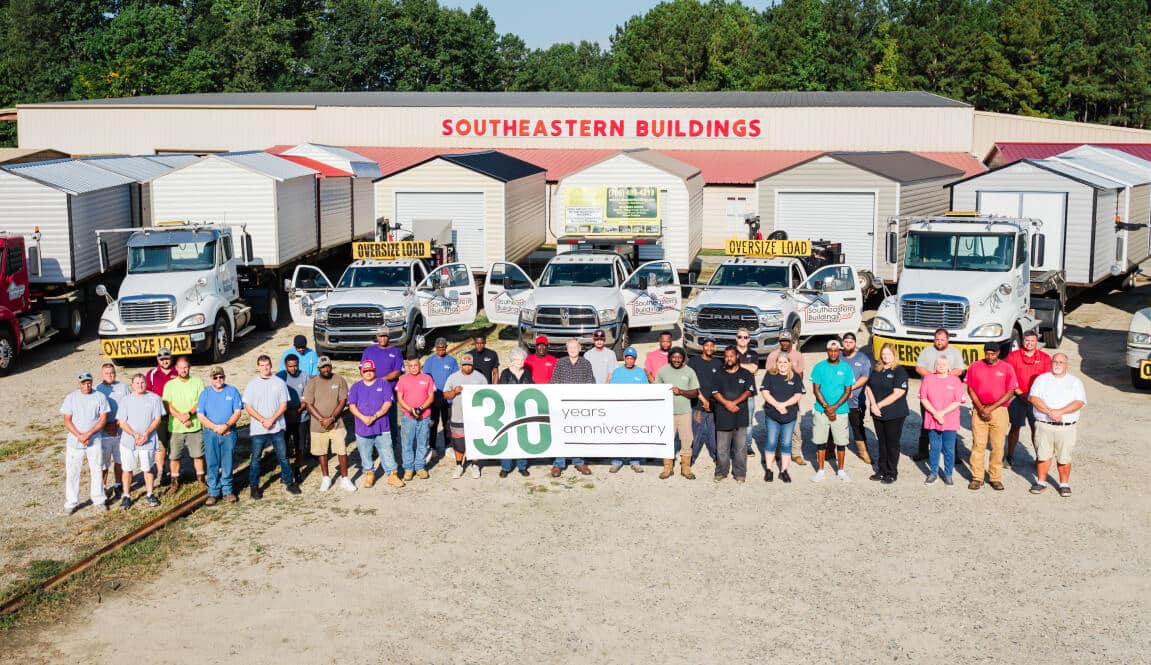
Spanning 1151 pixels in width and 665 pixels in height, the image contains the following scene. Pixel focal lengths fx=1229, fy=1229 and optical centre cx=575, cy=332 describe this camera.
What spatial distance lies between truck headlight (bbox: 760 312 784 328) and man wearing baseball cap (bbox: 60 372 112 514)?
37.5 feet

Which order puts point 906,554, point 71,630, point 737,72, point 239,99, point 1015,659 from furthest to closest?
point 737,72
point 239,99
point 906,554
point 71,630
point 1015,659

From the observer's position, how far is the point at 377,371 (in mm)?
16188

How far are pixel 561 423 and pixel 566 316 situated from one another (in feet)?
24.0

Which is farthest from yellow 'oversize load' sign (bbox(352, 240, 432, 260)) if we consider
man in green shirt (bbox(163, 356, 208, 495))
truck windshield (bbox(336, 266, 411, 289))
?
man in green shirt (bbox(163, 356, 208, 495))

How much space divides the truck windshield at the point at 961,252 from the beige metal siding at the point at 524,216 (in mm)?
11492

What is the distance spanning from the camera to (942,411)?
47.2ft

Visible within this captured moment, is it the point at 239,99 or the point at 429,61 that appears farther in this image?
the point at 429,61

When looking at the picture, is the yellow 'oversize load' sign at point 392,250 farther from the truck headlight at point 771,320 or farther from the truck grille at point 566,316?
the truck headlight at point 771,320

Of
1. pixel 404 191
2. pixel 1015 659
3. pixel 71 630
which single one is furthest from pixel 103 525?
pixel 404 191

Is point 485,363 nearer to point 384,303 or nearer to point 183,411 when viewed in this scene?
point 183,411

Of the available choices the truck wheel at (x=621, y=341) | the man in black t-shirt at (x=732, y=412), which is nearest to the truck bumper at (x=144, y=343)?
the truck wheel at (x=621, y=341)

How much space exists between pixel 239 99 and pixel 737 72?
134ft

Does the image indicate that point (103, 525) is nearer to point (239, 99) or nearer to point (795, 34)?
point (239, 99)

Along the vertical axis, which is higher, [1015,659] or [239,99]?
[239,99]
